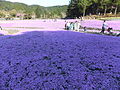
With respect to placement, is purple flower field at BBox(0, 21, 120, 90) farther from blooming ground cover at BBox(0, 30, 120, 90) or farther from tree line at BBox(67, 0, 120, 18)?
tree line at BBox(67, 0, 120, 18)

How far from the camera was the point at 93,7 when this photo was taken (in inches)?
4190

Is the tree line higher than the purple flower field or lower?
higher

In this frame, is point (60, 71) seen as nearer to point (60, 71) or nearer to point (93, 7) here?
point (60, 71)

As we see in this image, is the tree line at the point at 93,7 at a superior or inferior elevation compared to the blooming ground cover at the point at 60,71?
superior

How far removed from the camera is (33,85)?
20.1ft

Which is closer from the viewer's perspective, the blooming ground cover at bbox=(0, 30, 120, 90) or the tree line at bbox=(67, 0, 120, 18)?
the blooming ground cover at bbox=(0, 30, 120, 90)

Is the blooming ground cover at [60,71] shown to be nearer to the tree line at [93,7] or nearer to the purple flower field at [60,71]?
the purple flower field at [60,71]

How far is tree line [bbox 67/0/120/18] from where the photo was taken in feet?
293

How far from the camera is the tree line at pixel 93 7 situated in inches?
3517

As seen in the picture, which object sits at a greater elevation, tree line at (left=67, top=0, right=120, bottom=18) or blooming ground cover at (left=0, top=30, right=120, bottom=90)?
tree line at (left=67, top=0, right=120, bottom=18)

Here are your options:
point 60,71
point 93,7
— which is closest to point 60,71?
point 60,71

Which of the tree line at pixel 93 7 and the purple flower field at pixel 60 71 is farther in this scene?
the tree line at pixel 93 7

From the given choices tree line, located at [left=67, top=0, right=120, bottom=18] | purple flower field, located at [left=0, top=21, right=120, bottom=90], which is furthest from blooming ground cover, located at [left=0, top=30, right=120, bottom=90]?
tree line, located at [left=67, top=0, right=120, bottom=18]

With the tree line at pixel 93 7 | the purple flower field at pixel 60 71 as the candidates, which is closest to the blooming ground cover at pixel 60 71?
the purple flower field at pixel 60 71
